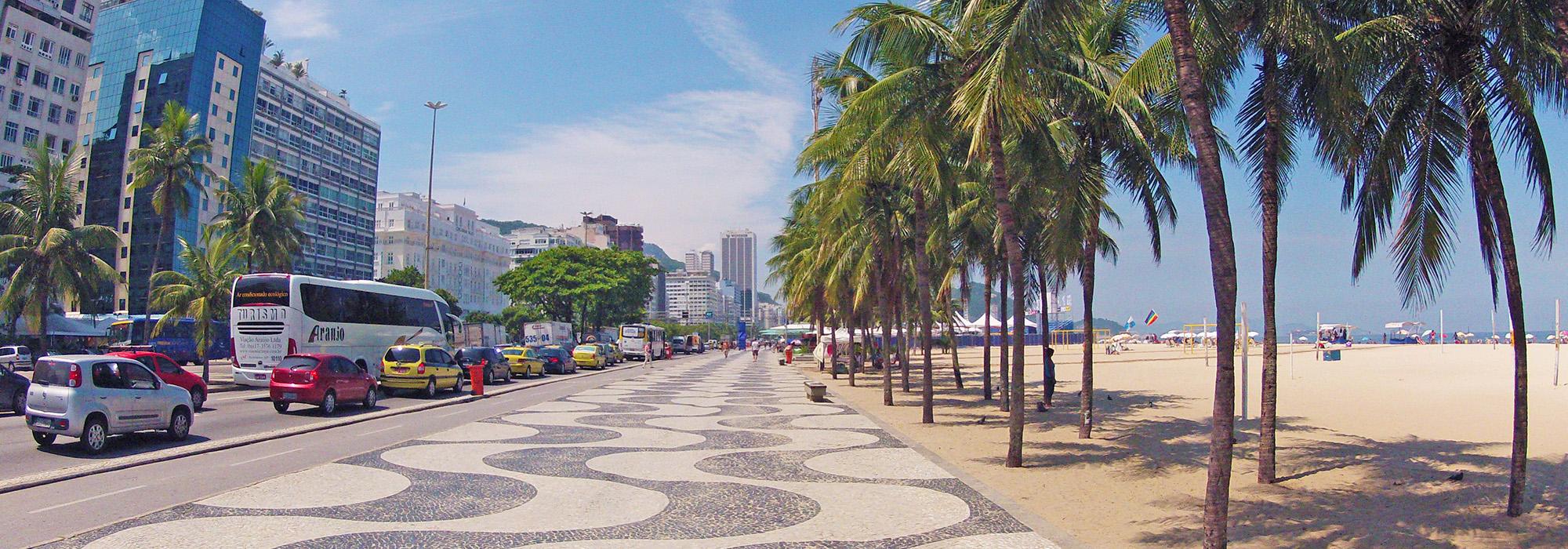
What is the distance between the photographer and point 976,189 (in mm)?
20219

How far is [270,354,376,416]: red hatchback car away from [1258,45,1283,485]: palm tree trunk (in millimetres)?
17918

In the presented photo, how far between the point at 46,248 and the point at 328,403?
21575mm

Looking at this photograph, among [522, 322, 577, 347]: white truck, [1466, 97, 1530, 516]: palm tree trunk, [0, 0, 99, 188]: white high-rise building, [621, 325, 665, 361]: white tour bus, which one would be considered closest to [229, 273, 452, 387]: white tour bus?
[1466, 97, 1530, 516]: palm tree trunk

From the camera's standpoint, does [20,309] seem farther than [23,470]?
Yes

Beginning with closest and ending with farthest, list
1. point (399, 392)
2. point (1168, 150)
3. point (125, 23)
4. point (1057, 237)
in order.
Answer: point (1168, 150), point (1057, 237), point (399, 392), point (125, 23)

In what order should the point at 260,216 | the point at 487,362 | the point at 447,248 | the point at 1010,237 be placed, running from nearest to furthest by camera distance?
the point at 1010,237
the point at 487,362
the point at 260,216
the point at 447,248

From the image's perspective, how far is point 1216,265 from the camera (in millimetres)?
6785

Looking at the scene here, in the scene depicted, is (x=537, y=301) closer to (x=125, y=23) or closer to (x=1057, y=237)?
(x=125, y=23)

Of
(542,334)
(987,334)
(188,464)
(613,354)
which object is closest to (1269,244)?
(987,334)

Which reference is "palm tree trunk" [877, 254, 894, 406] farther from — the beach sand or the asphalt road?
the asphalt road

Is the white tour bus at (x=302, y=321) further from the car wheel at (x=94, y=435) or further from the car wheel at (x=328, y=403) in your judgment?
the car wheel at (x=94, y=435)

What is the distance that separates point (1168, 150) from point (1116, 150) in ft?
2.55

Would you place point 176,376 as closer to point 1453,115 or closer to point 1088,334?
point 1088,334

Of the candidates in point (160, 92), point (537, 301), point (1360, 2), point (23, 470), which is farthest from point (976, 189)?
point (160, 92)
